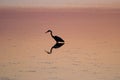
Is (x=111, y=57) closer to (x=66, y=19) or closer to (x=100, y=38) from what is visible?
(x=100, y=38)

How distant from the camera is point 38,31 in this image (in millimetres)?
2131

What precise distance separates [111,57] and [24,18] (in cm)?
85

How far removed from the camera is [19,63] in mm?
2094

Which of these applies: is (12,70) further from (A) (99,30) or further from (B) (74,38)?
(A) (99,30)

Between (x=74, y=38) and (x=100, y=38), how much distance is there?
0.76 ft

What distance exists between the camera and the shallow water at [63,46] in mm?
2086

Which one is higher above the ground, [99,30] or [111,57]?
[99,30]

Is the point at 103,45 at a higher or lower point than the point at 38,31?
lower

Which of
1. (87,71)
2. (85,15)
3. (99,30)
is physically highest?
(85,15)

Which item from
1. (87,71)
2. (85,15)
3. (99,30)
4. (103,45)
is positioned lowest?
(87,71)

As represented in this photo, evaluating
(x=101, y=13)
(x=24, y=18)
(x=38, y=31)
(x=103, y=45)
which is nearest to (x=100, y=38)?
(x=103, y=45)

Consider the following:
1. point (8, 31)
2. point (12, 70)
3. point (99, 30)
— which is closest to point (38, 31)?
point (8, 31)

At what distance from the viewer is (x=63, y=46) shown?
2.11 m

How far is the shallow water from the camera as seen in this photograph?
2.09 m
